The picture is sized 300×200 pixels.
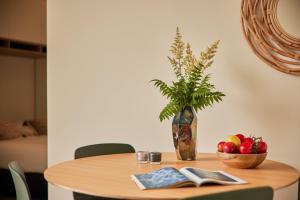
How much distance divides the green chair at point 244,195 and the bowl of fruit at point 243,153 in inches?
23.8

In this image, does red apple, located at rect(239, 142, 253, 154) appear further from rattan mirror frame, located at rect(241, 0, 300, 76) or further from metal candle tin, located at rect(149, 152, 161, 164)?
rattan mirror frame, located at rect(241, 0, 300, 76)

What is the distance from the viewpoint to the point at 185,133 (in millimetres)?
2000

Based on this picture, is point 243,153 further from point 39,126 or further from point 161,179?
point 39,126

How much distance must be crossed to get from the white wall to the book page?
2.85 feet

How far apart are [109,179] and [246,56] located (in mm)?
1258

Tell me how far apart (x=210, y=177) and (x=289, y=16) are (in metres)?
1.24

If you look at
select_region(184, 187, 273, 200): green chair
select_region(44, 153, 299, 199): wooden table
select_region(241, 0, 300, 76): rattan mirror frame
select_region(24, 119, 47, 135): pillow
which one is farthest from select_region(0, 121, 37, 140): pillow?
select_region(184, 187, 273, 200): green chair

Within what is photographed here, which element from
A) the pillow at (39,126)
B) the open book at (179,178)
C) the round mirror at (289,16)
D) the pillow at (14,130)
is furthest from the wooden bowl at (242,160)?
the pillow at (39,126)

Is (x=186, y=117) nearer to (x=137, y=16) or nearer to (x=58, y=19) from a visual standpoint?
(x=137, y=16)

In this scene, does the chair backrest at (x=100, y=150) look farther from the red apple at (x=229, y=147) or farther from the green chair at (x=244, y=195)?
the green chair at (x=244, y=195)

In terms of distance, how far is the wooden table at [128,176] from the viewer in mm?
1378

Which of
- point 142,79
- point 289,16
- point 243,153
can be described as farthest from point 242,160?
point 142,79

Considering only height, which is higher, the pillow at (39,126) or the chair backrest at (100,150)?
the chair backrest at (100,150)

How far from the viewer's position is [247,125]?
2406mm
